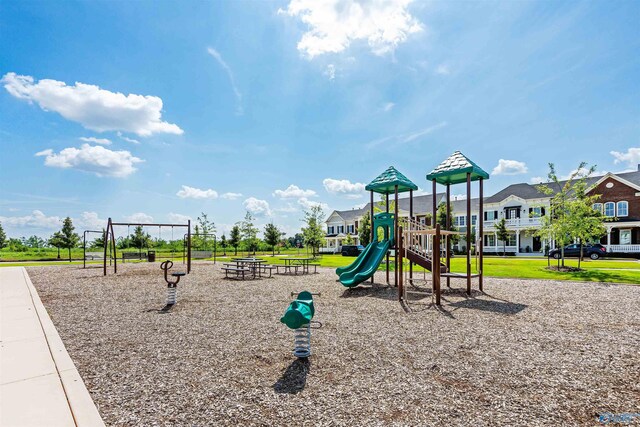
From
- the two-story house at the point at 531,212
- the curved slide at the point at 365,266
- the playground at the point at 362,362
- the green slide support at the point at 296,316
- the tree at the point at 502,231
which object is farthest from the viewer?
the tree at the point at 502,231

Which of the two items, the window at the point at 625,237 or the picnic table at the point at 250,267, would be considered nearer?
the picnic table at the point at 250,267

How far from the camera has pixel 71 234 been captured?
37.2 metres

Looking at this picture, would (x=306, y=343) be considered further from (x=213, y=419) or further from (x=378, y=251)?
(x=378, y=251)

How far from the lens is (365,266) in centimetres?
1276

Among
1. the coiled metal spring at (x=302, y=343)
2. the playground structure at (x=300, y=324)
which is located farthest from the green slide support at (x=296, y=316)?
the coiled metal spring at (x=302, y=343)

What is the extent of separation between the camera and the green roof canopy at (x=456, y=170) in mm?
11508

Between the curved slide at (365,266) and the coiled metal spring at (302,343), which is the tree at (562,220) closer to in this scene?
the curved slide at (365,266)

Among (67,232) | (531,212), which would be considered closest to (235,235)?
(67,232)

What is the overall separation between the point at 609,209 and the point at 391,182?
35137mm

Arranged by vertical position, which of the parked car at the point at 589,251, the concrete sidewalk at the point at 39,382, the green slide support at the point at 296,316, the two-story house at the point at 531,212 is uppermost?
the two-story house at the point at 531,212

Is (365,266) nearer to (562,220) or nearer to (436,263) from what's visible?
(436,263)

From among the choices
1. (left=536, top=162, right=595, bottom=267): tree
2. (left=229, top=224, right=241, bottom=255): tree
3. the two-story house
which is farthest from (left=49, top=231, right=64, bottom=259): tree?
(left=536, top=162, right=595, bottom=267): tree

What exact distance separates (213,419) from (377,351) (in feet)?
9.24

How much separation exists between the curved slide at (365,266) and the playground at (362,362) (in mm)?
2197
